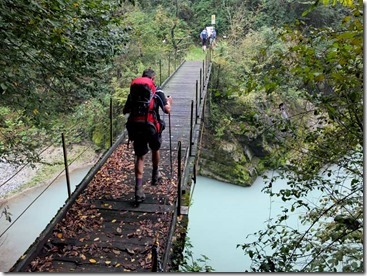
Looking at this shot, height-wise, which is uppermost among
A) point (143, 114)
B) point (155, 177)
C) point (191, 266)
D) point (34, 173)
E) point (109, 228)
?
point (143, 114)

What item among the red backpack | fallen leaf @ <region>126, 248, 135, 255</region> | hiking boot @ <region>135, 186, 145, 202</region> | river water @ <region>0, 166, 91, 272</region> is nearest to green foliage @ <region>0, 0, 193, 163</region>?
the red backpack

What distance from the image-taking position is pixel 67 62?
4.17m

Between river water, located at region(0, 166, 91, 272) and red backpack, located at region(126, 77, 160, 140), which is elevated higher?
red backpack, located at region(126, 77, 160, 140)

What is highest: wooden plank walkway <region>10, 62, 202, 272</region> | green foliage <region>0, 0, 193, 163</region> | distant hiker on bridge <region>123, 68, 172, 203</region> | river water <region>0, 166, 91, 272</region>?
green foliage <region>0, 0, 193, 163</region>

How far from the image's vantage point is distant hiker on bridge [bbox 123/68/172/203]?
12.2 feet

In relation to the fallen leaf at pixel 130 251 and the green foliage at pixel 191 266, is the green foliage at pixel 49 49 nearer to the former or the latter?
the fallen leaf at pixel 130 251

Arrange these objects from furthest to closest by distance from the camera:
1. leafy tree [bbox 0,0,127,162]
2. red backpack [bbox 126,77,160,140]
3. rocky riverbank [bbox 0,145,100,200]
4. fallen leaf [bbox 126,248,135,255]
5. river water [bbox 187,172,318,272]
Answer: rocky riverbank [bbox 0,145,100,200] < river water [bbox 187,172,318,272] < red backpack [bbox 126,77,160,140] < fallen leaf [bbox 126,248,135,255] < leafy tree [bbox 0,0,127,162]

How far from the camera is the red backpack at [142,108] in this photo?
3717 mm

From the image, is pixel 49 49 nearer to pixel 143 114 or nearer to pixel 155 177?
pixel 143 114

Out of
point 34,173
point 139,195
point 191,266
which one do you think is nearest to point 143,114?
point 139,195

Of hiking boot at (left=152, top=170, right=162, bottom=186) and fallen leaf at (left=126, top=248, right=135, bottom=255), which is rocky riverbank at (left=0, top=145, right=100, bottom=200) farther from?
fallen leaf at (left=126, top=248, right=135, bottom=255)

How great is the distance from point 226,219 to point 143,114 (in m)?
6.11

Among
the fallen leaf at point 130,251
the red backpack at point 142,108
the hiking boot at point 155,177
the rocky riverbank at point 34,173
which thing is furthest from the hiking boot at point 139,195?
the rocky riverbank at point 34,173

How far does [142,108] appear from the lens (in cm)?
375
